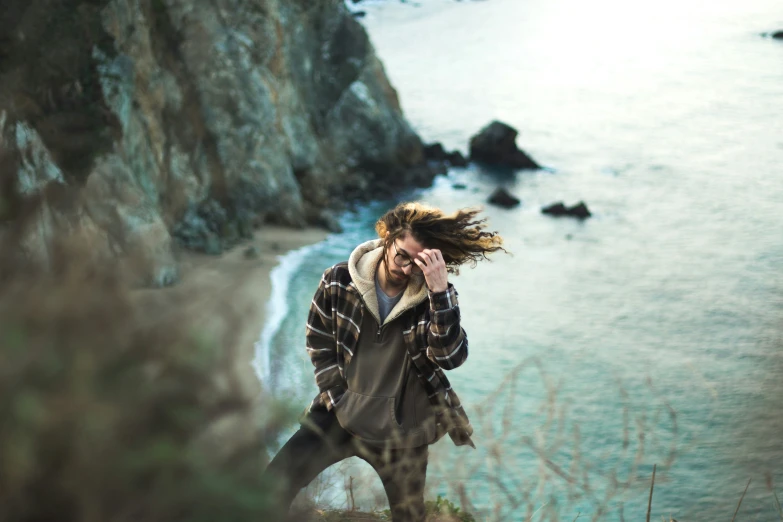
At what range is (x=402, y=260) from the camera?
15.8ft

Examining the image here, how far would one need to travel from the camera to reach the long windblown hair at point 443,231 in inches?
187

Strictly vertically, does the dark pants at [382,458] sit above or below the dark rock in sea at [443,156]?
above

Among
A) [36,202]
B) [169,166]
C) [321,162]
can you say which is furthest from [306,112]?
[36,202]

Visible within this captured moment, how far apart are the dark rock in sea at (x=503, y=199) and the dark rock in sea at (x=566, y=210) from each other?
0.94m

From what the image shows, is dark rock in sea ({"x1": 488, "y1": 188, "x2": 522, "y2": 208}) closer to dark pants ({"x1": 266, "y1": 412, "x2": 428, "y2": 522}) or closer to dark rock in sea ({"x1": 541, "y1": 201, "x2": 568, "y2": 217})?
dark rock in sea ({"x1": 541, "y1": 201, "x2": 568, "y2": 217})

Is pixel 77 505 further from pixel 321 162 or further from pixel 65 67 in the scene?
pixel 321 162

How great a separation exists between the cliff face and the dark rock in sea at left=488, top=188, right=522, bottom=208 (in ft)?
7.23

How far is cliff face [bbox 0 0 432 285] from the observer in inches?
618

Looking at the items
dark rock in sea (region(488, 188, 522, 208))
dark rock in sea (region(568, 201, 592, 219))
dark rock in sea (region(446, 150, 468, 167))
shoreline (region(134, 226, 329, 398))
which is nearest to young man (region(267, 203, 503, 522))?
shoreline (region(134, 226, 329, 398))

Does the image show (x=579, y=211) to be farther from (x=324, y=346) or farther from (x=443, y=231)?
(x=443, y=231)

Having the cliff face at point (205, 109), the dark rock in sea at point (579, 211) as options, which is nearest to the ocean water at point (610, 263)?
the dark rock in sea at point (579, 211)

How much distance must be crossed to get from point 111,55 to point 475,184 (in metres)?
18.6

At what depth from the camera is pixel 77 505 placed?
1.56m

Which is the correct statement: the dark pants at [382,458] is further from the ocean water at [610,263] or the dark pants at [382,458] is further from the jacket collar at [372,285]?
the jacket collar at [372,285]
